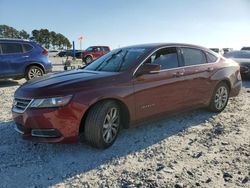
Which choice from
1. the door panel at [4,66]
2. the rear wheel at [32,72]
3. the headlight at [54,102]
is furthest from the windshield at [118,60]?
the rear wheel at [32,72]

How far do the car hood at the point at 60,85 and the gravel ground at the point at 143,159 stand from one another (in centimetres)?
90

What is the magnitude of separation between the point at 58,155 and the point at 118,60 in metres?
1.89

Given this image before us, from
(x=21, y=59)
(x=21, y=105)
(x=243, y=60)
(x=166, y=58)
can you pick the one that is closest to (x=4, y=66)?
(x=21, y=59)

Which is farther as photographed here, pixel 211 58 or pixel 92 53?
pixel 92 53

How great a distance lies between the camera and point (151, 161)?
3.96m

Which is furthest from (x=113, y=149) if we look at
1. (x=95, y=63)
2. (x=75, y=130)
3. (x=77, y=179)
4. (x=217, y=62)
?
(x=217, y=62)

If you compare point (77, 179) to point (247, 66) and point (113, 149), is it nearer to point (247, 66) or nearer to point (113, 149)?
point (113, 149)

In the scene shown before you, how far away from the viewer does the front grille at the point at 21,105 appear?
401 centimetres

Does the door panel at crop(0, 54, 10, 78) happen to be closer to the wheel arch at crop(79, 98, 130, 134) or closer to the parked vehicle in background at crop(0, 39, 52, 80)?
the parked vehicle in background at crop(0, 39, 52, 80)

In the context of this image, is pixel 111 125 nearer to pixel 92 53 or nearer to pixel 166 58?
pixel 166 58

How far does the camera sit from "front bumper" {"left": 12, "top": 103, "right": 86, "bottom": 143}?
3.84m

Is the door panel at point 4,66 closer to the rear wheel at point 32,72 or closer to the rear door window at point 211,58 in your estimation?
the rear wheel at point 32,72

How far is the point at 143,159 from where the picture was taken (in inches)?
159

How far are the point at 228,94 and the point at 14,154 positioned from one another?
4.65 metres
